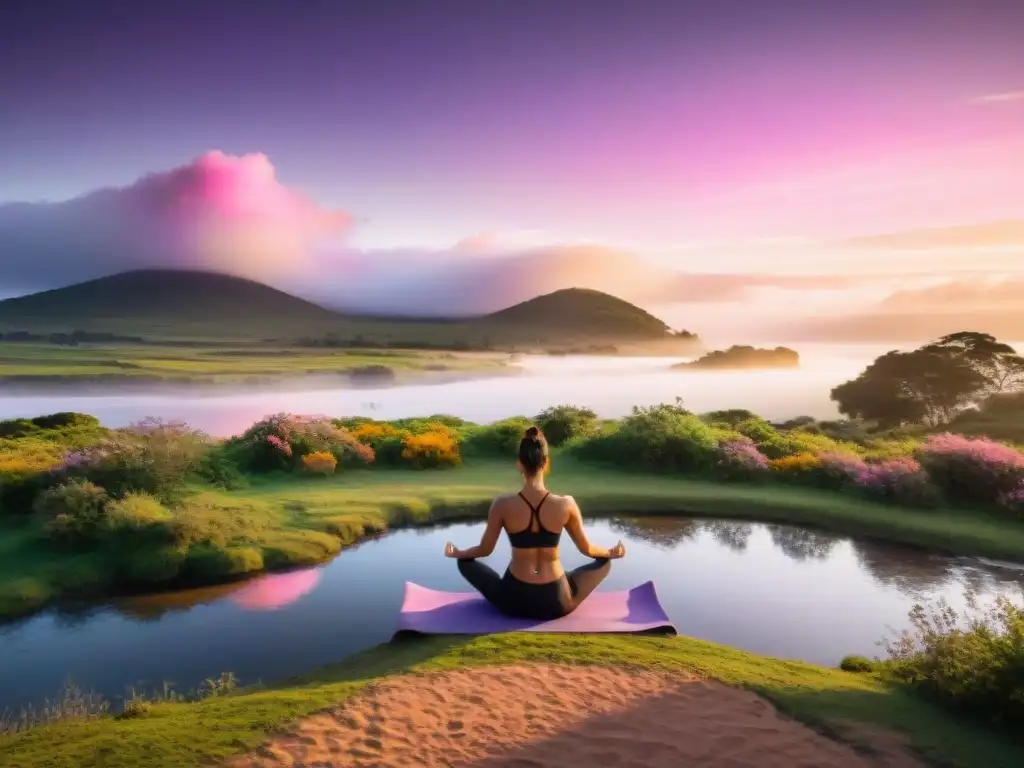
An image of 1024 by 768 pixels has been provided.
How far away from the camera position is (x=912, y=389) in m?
36.1

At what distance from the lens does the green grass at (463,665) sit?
6344mm

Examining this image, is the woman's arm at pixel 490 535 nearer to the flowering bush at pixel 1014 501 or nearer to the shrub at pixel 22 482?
the shrub at pixel 22 482

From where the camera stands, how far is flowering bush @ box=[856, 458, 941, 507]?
18812mm

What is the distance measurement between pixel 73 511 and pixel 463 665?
9598mm

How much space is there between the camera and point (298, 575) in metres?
13.6

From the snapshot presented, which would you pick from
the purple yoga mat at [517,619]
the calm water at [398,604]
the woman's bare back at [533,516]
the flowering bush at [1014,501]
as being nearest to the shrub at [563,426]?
the calm water at [398,604]

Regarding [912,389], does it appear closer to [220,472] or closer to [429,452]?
[429,452]

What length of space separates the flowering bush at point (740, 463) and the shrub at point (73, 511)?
15.9 metres

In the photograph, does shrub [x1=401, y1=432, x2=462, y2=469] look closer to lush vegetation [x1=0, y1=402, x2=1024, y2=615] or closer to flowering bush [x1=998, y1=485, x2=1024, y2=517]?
lush vegetation [x1=0, y1=402, x2=1024, y2=615]

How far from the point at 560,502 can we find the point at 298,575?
658 centimetres

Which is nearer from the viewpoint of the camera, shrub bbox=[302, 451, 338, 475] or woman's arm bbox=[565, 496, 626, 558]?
woman's arm bbox=[565, 496, 626, 558]

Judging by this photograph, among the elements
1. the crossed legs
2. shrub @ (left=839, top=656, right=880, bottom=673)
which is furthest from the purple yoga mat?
shrub @ (left=839, top=656, right=880, bottom=673)

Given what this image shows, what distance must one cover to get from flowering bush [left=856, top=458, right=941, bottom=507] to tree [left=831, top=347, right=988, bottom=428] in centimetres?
1772

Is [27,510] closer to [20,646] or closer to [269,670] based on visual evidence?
[20,646]
